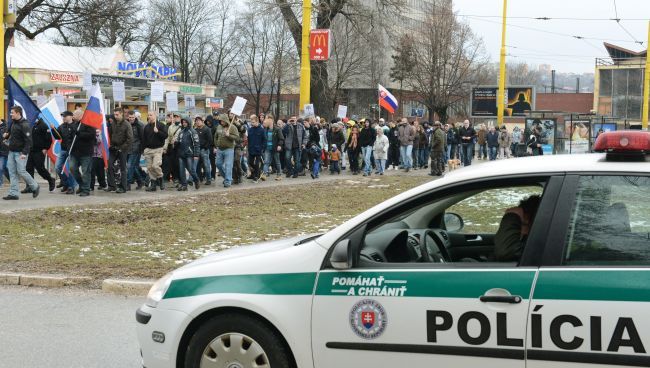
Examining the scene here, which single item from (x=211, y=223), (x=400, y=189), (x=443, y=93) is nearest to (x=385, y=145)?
(x=400, y=189)

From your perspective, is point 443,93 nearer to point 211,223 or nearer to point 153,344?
point 211,223

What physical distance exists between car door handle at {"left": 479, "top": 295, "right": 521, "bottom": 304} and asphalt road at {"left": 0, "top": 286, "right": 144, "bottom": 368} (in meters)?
2.89

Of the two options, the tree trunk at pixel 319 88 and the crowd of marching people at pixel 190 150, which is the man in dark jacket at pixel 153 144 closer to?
the crowd of marching people at pixel 190 150

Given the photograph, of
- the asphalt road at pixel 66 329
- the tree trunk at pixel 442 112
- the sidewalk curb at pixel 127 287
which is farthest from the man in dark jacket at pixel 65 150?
the tree trunk at pixel 442 112

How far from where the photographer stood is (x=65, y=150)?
1692 cm

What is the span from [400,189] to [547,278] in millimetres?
16461

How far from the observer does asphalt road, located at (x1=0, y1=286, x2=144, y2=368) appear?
19.0 ft

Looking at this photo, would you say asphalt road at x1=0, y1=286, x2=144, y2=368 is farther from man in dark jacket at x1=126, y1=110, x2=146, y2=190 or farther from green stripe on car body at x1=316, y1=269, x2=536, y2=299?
man in dark jacket at x1=126, y1=110, x2=146, y2=190

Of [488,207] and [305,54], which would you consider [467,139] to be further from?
[488,207]

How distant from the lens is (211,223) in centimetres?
1269

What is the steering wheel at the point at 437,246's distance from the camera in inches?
179

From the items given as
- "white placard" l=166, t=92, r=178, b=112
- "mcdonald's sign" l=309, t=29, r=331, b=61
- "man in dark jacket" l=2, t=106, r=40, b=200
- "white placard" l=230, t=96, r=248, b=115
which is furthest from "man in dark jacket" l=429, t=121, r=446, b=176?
"man in dark jacket" l=2, t=106, r=40, b=200

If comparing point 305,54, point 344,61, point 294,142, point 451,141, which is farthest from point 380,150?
point 344,61

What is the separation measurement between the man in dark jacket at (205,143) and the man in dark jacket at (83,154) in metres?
3.30
